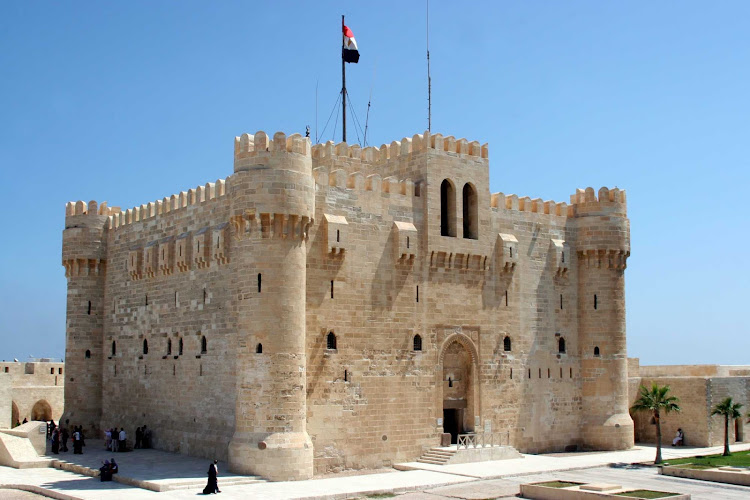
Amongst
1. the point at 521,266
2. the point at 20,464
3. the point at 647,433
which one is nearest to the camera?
the point at 20,464

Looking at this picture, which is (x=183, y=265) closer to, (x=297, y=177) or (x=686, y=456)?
(x=297, y=177)

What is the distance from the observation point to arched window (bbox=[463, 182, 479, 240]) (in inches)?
1152

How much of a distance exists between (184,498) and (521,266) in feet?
49.1

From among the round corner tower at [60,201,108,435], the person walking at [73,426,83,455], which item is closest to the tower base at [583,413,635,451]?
the person walking at [73,426,83,455]

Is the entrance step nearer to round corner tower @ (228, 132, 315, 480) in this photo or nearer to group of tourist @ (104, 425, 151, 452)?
round corner tower @ (228, 132, 315, 480)

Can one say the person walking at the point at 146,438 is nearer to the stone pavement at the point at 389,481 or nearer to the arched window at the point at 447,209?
the stone pavement at the point at 389,481

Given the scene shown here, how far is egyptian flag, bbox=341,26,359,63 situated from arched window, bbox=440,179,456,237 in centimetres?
699

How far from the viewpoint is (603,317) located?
3192 cm

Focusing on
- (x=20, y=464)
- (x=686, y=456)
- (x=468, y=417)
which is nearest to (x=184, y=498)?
(x=20, y=464)

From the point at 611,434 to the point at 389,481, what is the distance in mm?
11181

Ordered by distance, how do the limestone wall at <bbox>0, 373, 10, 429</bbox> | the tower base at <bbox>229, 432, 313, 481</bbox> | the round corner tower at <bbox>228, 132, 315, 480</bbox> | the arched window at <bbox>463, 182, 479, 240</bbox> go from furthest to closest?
the limestone wall at <bbox>0, 373, 10, 429</bbox>
the arched window at <bbox>463, 182, 479, 240</bbox>
the round corner tower at <bbox>228, 132, 315, 480</bbox>
the tower base at <bbox>229, 432, 313, 481</bbox>

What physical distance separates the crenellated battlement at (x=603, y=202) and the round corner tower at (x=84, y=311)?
1831 cm

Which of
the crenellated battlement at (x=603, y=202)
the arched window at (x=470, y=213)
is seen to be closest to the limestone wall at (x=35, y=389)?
the arched window at (x=470, y=213)

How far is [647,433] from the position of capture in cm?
3441
